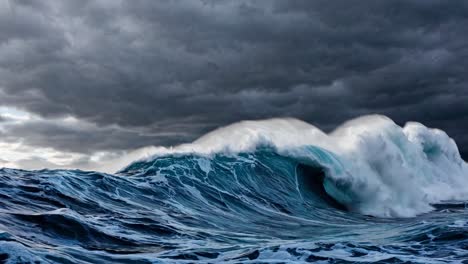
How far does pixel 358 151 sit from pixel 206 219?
12893 millimetres

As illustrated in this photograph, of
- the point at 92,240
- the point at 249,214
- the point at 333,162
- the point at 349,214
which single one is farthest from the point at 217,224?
the point at 333,162

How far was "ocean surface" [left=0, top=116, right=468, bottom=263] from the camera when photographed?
868cm

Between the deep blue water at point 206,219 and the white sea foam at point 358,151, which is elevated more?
the white sea foam at point 358,151

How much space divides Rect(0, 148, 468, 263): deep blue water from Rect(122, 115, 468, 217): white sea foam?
0.72 metres

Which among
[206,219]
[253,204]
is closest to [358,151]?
[253,204]

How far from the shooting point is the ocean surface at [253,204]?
8680 mm

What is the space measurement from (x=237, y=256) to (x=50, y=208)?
5578 mm

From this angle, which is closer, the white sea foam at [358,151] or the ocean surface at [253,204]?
the ocean surface at [253,204]

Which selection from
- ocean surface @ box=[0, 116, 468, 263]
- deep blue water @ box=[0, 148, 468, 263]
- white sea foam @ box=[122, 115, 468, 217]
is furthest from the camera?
white sea foam @ box=[122, 115, 468, 217]

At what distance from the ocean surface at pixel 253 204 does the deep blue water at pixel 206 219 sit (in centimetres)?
4

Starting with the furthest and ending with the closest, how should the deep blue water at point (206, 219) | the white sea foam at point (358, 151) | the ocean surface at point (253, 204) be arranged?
the white sea foam at point (358, 151) < the ocean surface at point (253, 204) < the deep blue water at point (206, 219)

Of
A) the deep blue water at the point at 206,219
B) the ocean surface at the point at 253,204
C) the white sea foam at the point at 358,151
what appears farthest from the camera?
the white sea foam at the point at 358,151

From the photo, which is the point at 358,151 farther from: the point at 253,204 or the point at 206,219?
the point at 206,219

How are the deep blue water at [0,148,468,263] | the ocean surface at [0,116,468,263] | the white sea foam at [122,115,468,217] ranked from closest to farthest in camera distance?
the deep blue water at [0,148,468,263], the ocean surface at [0,116,468,263], the white sea foam at [122,115,468,217]
